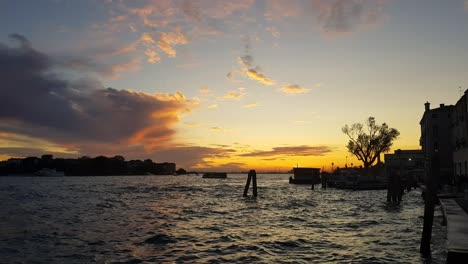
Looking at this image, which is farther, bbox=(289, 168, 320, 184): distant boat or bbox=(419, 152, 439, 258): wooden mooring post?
bbox=(289, 168, 320, 184): distant boat

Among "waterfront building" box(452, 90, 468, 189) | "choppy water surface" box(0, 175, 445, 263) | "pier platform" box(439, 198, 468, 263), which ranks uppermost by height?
"waterfront building" box(452, 90, 468, 189)

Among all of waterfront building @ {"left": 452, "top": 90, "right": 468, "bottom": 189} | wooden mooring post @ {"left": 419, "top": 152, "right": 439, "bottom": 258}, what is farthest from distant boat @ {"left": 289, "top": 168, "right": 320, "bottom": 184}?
wooden mooring post @ {"left": 419, "top": 152, "right": 439, "bottom": 258}

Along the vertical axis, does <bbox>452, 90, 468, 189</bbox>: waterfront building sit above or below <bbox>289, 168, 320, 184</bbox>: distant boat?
above

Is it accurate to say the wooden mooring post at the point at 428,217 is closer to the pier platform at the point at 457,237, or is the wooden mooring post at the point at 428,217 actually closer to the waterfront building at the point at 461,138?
the pier platform at the point at 457,237

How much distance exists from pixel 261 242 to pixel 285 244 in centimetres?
136

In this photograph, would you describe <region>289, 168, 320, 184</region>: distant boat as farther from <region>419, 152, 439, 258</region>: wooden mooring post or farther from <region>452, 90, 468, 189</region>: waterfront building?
<region>419, 152, 439, 258</region>: wooden mooring post

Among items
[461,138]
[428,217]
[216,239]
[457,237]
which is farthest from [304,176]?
[457,237]

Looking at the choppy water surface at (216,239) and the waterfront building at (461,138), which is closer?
the choppy water surface at (216,239)

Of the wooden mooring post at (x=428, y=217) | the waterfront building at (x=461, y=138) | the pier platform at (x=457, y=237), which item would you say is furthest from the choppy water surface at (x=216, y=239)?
the waterfront building at (x=461, y=138)

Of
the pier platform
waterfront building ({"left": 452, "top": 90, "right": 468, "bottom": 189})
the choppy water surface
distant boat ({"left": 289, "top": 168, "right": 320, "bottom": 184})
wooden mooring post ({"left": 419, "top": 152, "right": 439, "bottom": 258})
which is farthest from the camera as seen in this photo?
distant boat ({"left": 289, "top": 168, "right": 320, "bottom": 184})

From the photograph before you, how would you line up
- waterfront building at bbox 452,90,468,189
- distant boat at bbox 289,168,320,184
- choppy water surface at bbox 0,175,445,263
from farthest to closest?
distant boat at bbox 289,168,320,184 → waterfront building at bbox 452,90,468,189 → choppy water surface at bbox 0,175,445,263

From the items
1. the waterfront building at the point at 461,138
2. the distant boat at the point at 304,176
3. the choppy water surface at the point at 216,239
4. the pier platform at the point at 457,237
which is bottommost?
the choppy water surface at the point at 216,239

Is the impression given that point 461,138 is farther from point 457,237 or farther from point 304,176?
point 304,176

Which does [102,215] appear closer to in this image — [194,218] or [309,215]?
[194,218]
